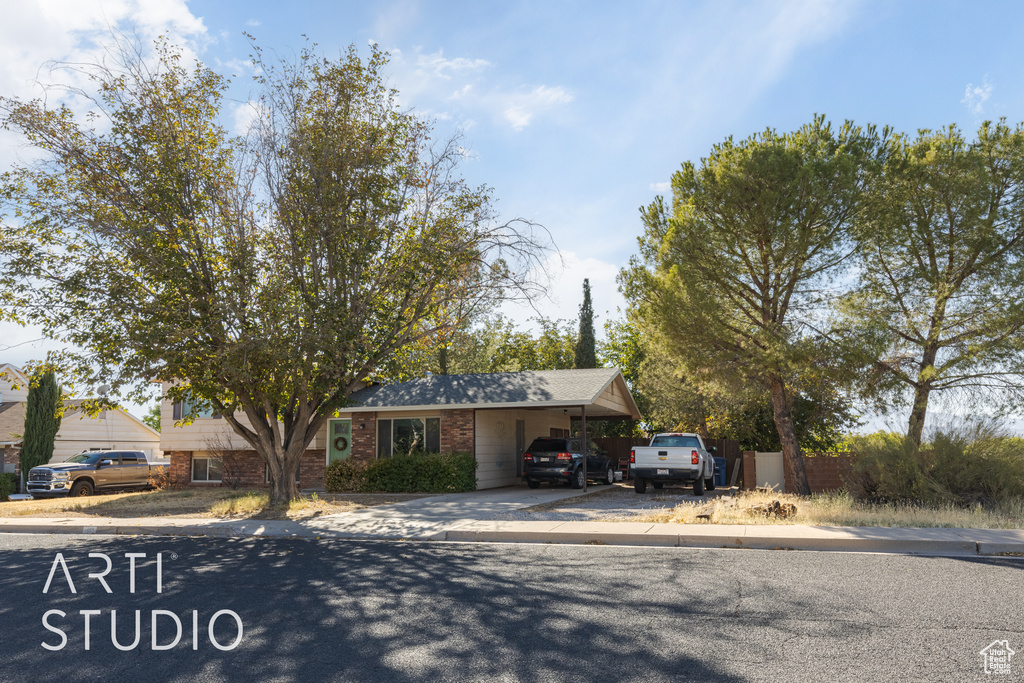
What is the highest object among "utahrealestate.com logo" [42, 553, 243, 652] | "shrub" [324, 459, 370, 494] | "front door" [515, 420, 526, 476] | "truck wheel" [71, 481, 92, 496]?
"front door" [515, 420, 526, 476]

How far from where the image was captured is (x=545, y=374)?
969 inches

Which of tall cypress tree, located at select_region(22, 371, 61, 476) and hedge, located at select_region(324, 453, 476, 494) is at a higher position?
tall cypress tree, located at select_region(22, 371, 61, 476)

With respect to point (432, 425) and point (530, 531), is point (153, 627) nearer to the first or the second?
point (530, 531)

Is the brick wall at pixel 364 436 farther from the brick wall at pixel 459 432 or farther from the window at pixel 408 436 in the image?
the brick wall at pixel 459 432

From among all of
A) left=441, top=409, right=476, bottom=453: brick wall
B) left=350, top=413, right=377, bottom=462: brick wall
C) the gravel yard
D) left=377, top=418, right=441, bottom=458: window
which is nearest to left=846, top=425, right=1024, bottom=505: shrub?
the gravel yard

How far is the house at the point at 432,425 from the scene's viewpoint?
2216cm

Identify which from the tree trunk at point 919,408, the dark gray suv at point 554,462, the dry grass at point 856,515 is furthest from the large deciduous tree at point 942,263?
the dark gray suv at point 554,462

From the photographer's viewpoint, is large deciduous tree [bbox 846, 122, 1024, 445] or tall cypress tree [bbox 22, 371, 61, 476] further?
tall cypress tree [bbox 22, 371, 61, 476]

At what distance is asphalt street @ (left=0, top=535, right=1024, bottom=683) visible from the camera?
5012 mm

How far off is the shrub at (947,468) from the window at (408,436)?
12534 mm

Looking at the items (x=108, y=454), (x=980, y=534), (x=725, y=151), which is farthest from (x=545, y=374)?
(x=108, y=454)

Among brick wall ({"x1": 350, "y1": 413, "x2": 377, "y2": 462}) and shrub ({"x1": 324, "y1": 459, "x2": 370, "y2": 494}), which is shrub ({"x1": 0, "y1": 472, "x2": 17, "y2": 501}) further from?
brick wall ({"x1": 350, "y1": 413, "x2": 377, "y2": 462})

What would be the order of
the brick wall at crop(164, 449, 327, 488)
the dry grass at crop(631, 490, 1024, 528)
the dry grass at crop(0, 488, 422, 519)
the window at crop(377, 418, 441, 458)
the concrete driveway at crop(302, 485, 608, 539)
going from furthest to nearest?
the brick wall at crop(164, 449, 327, 488) → the window at crop(377, 418, 441, 458) → the dry grass at crop(0, 488, 422, 519) → the concrete driveway at crop(302, 485, 608, 539) → the dry grass at crop(631, 490, 1024, 528)

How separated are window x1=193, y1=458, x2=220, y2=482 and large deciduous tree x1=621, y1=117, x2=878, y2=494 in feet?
58.4
